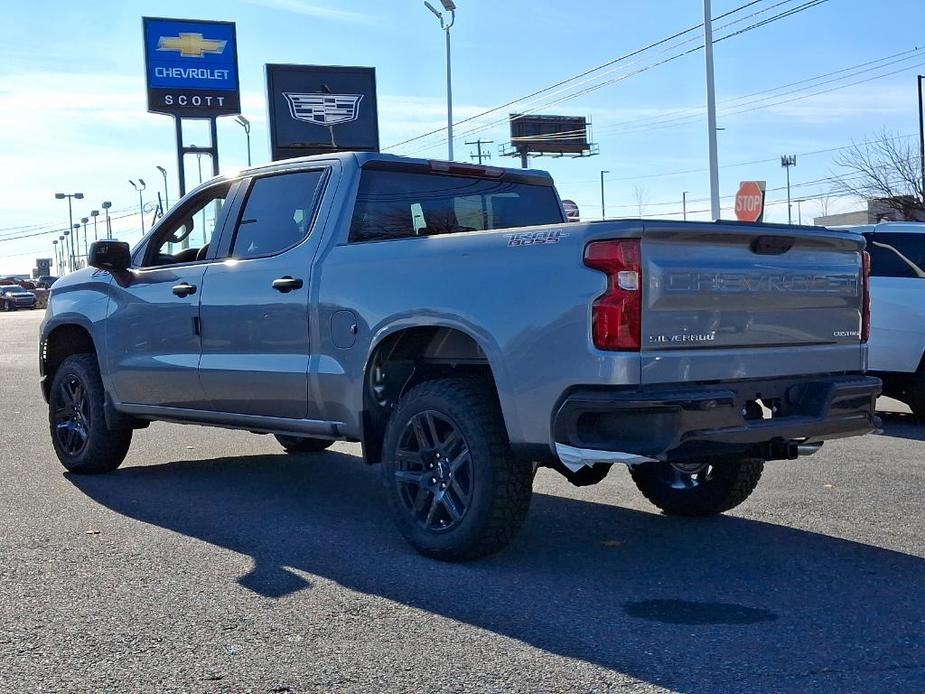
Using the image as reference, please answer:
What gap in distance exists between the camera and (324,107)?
45.2 m

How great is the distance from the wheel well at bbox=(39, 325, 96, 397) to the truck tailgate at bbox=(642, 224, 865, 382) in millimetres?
4959

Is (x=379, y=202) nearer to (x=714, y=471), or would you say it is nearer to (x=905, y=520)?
(x=714, y=471)

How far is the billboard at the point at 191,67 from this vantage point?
41.2 meters

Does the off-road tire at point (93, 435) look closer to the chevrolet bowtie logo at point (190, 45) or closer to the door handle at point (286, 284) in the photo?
the door handle at point (286, 284)

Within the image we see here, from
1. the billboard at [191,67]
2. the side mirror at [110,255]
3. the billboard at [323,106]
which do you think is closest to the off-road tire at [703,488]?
the side mirror at [110,255]

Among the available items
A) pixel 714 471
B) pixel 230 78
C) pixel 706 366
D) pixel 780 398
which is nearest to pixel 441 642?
Result: pixel 706 366

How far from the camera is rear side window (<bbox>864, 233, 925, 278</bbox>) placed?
10586 millimetres

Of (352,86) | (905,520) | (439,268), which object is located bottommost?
(905,520)

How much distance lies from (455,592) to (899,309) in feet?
22.4

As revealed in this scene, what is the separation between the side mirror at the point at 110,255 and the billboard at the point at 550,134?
8357 cm

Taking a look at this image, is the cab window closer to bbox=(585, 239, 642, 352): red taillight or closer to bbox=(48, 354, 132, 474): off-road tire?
bbox=(48, 354, 132, 474): off-road tire

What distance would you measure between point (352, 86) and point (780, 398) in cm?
4114

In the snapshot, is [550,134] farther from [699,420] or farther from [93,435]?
[699,420]

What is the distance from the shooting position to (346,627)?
178 inches
